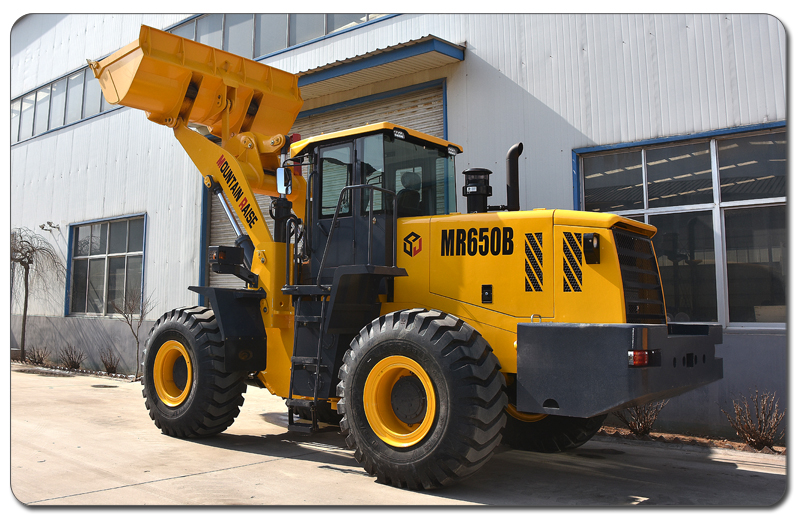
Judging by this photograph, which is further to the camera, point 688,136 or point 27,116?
point 27,116

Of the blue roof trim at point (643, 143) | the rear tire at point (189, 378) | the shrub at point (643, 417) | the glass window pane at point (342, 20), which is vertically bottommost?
the shrub at point (643, 417)

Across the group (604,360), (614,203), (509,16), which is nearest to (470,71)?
(509,16)

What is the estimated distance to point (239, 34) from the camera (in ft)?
49.0

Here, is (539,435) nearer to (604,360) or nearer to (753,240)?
(604,360)

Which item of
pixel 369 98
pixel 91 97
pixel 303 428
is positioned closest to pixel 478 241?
pixel 303 428

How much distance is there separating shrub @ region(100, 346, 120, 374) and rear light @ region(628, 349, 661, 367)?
1445 centimetres

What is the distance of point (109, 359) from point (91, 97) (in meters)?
7.71

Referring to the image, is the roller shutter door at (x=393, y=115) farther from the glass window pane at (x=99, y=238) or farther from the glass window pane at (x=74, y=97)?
the glass window pane at (x=74, y=97)

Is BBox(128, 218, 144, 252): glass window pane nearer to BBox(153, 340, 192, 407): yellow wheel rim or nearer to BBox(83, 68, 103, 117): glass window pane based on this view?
BBox(83, 68, 103, 117): glass window pane

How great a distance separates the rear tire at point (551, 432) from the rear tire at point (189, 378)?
10.8ft

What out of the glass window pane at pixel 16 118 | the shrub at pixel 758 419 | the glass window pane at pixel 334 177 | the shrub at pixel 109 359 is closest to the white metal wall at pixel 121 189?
the glass window pane at pixel 16 118

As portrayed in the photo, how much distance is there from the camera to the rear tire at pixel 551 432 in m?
7.09

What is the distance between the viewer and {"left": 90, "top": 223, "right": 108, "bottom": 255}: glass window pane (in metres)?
17.9

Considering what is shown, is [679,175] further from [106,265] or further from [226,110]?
[106,265]
